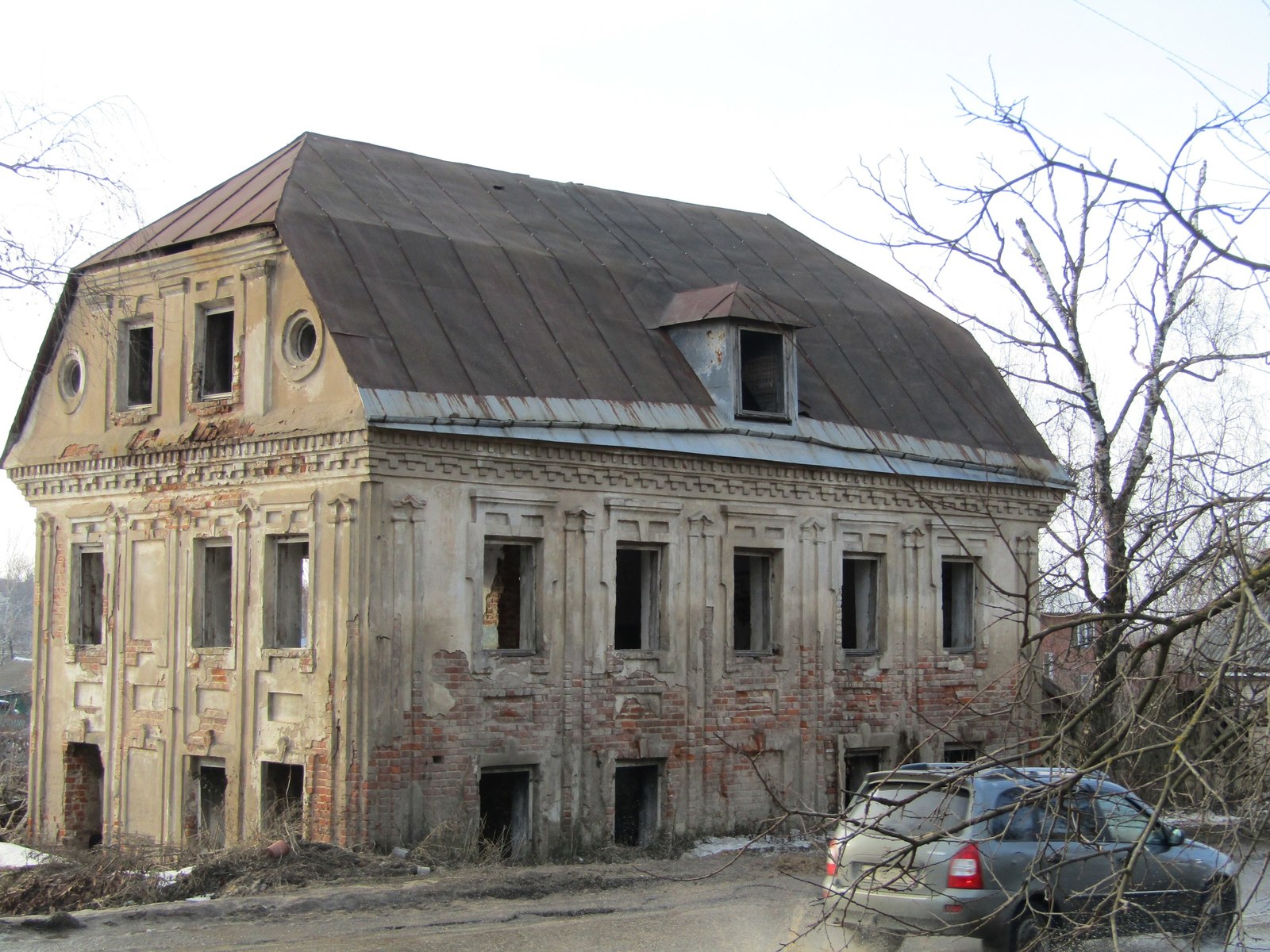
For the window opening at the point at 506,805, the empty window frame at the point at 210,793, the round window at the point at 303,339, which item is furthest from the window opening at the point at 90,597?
the window opening at the point at 506,805

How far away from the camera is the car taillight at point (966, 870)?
11.0 metres

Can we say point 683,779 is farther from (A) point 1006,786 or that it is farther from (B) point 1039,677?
(B) point 1039,677

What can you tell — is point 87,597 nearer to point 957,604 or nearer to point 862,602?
point 862,602

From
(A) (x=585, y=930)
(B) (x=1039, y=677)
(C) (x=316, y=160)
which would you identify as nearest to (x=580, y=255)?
(C) (x=316, y=160)

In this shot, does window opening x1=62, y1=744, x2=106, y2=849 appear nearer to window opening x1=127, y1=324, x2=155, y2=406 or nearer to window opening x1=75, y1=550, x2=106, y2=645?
window opening x1=75, y1=550, x2=106, y2=645

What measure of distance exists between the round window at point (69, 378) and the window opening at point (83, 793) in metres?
4.77

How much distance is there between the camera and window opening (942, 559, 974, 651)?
22.7 meters

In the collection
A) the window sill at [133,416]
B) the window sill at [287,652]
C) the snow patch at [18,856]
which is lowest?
the snow patch at [18,856]

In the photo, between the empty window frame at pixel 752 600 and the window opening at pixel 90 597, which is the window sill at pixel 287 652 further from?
the empty window frame at pixel 752 600

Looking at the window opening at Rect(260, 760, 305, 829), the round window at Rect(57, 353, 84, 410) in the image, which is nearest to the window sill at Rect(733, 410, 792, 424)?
the window opening at Rect(260, 760, 305, 829)

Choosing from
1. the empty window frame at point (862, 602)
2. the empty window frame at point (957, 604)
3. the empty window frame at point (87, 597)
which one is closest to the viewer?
the empty window frame at point (87, 597)

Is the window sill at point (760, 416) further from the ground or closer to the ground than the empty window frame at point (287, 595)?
further from the ground

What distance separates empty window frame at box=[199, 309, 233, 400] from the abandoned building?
0.15 ft

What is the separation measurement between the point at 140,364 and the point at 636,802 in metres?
8.86
